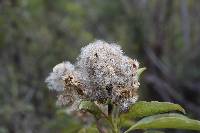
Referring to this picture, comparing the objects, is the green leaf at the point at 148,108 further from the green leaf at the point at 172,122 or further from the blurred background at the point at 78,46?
the blurred background at the point at 78,46

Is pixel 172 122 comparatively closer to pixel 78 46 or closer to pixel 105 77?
→ pixel 105 77

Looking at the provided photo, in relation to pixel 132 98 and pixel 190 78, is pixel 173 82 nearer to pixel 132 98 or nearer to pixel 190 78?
pixel 190 78

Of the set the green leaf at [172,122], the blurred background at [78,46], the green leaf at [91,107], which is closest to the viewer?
the green leaf at [172,122]

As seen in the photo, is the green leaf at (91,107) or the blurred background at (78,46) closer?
the green leaf at (91,107)

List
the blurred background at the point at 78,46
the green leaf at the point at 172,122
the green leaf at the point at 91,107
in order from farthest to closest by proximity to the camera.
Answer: the blurred background at the point at 78,46 → the green leaf at the point at 91,107 → the green leaf at the point at 172,122

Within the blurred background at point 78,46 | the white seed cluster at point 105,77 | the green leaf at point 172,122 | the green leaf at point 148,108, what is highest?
the blurred background at point 78,46

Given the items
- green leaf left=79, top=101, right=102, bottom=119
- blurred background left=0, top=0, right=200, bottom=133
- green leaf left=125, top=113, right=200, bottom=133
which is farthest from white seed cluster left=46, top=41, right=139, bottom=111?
blurred background left=0, top=0, right=200, bottom=133

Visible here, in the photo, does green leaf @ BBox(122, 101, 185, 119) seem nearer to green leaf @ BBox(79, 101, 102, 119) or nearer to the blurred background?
green leaf @ BBox(79, 101, 102, 119)

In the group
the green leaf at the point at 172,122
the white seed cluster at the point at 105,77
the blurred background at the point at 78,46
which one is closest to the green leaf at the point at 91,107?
the white seed cluster at the point at 105,77
